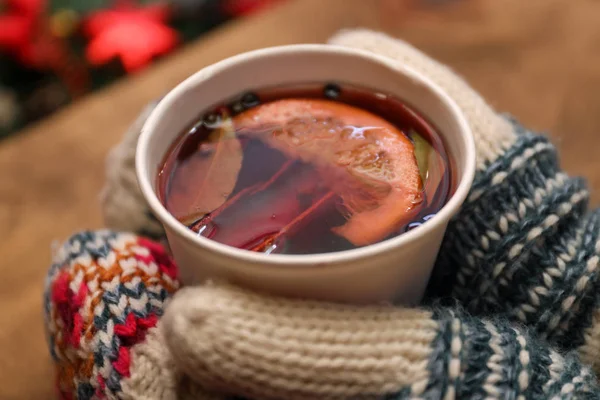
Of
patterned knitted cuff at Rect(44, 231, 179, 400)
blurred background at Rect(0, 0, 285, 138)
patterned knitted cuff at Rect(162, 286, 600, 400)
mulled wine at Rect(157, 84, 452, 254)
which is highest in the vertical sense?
mulled wine at Rect(157, 84, 452, 254)

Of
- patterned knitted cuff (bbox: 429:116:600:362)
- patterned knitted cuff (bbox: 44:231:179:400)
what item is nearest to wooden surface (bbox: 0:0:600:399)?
patterned knitted cuff (bbox: 44:231:179:400)

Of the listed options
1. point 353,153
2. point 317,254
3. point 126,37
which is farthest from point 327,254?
point 126,37

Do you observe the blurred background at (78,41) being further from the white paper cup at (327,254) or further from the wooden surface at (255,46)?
the white paper cup at (327,254)

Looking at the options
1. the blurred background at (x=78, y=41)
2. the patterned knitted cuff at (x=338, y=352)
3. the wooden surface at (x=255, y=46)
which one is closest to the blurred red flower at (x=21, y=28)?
Answer: the blurred background at (x=78, y=41)

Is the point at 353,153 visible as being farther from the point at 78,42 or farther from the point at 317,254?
the point at 78,42

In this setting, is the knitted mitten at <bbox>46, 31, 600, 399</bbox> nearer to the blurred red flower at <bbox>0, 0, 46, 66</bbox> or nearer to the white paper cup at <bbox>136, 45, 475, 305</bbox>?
the white paper cup at <bbox>136, 45, 475, 305</bbox>

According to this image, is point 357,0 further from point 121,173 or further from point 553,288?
point 553,288

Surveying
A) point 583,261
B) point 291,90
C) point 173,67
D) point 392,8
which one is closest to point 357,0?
point 392,8

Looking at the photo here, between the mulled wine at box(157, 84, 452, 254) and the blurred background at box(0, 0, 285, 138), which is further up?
the mulled wine at box(157, 84, 452, 254)
